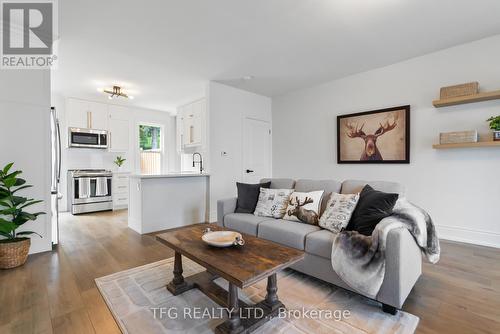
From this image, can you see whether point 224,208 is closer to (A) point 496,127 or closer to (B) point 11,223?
(B) point 11,223

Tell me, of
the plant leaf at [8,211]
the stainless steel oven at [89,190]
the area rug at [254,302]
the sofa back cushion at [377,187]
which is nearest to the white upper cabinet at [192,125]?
the stainless steel oven at [89,190]

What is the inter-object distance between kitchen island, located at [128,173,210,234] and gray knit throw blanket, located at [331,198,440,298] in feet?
9.25

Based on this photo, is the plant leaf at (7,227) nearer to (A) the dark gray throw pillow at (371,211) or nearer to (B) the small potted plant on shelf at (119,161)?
(A) the dark gray throw pillow at (371,211)

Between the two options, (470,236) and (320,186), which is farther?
(470,236)

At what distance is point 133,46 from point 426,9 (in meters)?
3.33

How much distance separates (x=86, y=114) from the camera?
5320mm

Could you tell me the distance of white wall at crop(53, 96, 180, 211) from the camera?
527 cm

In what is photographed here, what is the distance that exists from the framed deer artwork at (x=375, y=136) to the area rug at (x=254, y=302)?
2.45 m

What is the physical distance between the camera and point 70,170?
210 inches

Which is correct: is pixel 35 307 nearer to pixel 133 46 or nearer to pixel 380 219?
pixel 380 219

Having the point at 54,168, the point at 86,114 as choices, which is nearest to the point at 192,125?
the point at 86,114

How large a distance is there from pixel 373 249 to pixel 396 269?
18 centimetres

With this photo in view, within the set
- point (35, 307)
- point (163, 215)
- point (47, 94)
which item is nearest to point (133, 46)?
point (47, 94)
